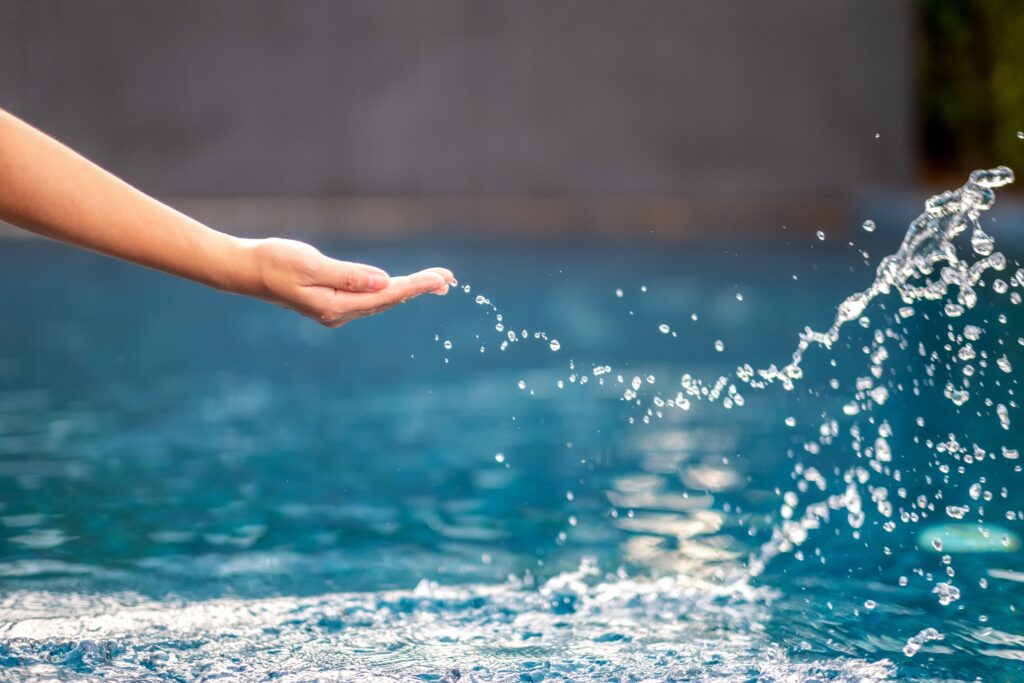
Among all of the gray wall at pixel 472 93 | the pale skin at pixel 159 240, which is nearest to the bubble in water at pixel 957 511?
the pale skin at pixel 159 240

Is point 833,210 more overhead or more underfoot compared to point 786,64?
more underfoot

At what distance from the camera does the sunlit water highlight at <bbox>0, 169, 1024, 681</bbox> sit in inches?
76.2

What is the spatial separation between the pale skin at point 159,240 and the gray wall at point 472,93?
9201 millimetres

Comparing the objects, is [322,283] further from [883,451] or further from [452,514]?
[883,451]

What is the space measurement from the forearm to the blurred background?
8.78 m

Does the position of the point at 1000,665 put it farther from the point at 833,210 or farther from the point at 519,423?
the point at 833,210

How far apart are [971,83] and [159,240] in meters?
10.3

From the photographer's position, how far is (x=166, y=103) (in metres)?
10.4

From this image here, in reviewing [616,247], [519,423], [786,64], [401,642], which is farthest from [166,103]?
[401,642]

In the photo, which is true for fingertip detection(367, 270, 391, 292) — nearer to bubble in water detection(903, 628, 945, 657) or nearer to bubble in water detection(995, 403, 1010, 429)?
bubble in water detection(903, 628, 945, 657)

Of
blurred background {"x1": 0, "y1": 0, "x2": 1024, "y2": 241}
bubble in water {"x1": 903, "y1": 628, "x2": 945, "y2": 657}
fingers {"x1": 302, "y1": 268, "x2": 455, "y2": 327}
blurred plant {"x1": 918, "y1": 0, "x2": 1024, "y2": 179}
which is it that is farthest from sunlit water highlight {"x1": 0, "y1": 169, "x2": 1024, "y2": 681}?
blurred background {"x1": 0, "y1": 0, "x2": 1024, "y2": 241}

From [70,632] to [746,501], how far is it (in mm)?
1555

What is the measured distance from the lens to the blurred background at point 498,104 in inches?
408

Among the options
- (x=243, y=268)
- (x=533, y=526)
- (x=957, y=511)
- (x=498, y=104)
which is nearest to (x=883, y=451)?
(x=957, y=511)
